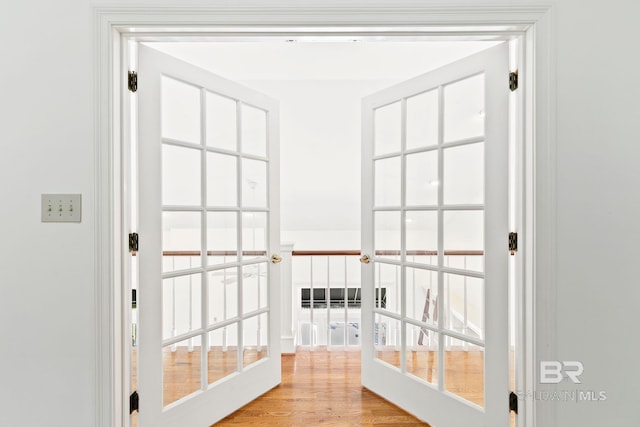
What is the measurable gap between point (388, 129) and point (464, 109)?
1.49ft

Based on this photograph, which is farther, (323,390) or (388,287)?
(323,390)

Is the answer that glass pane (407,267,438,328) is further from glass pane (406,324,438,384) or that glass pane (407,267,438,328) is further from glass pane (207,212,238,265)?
glass pane (207,212,238,265)

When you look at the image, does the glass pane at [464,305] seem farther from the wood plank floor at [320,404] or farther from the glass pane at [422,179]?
the wood plank floor at [320,404]

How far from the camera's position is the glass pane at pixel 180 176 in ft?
4.92

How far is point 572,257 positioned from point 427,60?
7.15 ft

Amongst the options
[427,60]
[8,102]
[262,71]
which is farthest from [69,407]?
[427,60]

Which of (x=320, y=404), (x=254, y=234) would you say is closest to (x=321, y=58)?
(x=254, y=234)

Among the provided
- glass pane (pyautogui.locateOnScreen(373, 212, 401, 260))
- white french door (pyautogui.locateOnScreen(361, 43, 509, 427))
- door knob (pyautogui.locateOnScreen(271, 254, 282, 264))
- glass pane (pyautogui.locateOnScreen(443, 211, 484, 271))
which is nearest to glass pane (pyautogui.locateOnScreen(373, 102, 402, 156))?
white french door (pyautogui.locateOnScreen(361, 43, 509, 427))

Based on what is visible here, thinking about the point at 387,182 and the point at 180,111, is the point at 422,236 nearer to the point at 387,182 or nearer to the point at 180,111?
the point at 387,182

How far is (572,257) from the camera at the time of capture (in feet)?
4.03

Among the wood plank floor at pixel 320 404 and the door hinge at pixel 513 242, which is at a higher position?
the door hinge at pixel 513 242

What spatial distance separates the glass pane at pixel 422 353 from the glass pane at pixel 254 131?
1394mm

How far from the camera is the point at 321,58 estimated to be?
2.73 m

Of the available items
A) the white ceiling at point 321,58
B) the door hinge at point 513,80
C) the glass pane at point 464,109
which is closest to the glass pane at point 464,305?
the glass pane at point 464,109
